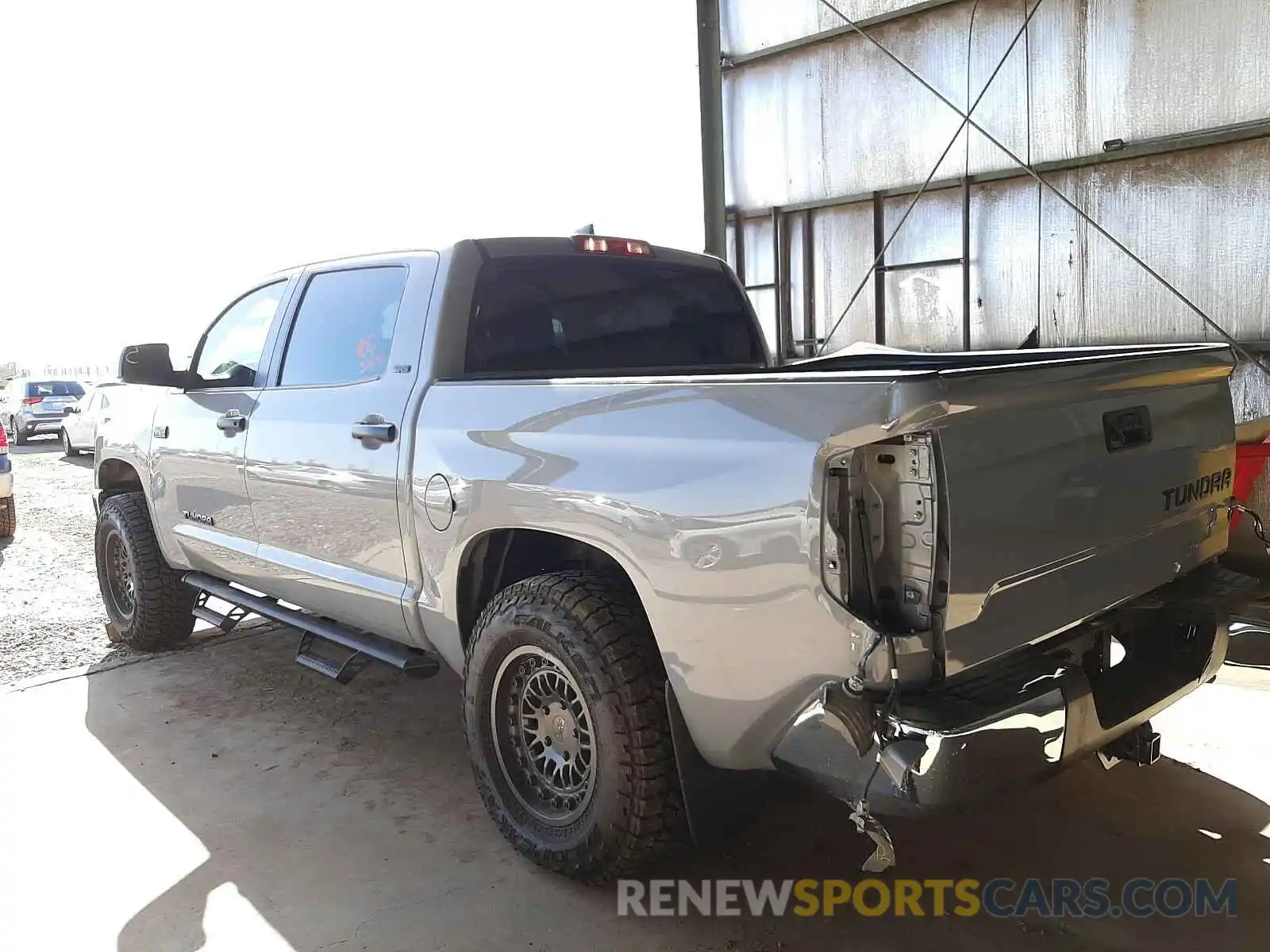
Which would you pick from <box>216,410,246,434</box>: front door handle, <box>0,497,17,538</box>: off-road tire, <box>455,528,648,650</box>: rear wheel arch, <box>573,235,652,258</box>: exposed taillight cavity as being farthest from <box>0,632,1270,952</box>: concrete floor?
<box>0,497,17,538</box>: off-road tire

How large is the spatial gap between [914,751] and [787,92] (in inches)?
318

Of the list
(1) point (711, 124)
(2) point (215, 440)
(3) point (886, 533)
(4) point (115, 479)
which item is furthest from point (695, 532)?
(1) point (711, 124)

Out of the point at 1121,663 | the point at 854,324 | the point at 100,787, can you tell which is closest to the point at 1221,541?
the point at 1121,663

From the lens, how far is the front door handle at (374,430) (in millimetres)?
3271

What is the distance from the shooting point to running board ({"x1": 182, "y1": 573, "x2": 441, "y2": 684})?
3.46 m

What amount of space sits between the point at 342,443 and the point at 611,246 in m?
1.25

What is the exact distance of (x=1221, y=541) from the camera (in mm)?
2961

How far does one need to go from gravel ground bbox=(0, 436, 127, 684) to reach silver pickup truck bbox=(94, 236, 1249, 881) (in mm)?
1892

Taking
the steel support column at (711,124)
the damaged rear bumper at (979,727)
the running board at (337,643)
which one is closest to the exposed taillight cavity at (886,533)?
the damaged rear bumper at (979,727)

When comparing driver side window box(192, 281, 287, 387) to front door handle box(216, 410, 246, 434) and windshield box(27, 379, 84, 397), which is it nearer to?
front door handle box(216, 410, 246, 434)

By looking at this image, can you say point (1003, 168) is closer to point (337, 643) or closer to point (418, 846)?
point (337, 643)

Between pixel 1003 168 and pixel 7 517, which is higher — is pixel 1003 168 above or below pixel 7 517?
above

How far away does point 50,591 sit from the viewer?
688 centimetres

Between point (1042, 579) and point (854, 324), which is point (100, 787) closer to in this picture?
point (1042, 579)
